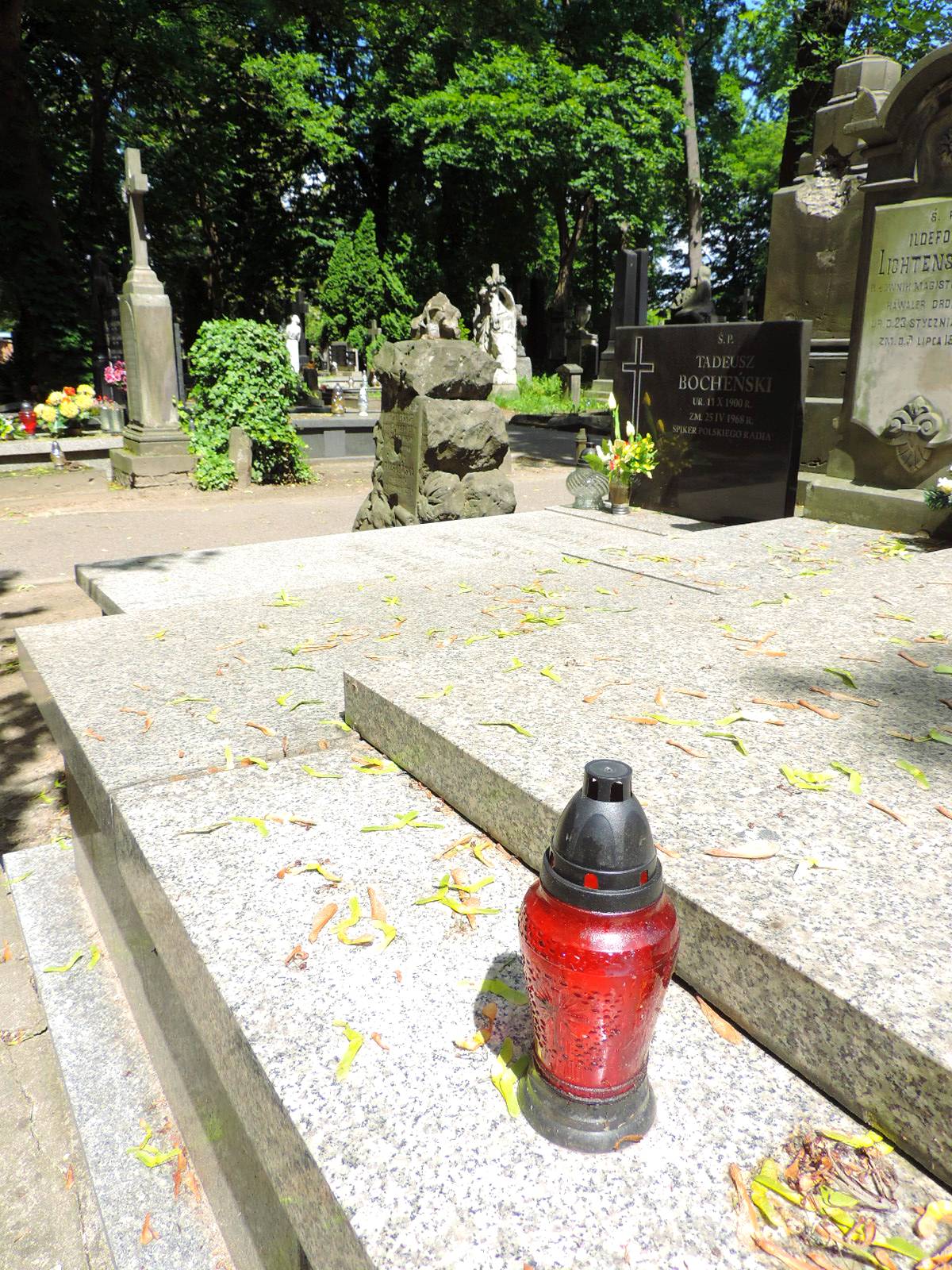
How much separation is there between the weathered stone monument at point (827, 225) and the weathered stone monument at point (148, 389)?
25.1 ft

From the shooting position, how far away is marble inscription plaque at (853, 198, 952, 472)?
5578 millimetres

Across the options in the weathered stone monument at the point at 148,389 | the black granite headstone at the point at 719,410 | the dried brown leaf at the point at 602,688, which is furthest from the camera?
the weathered stone monument at the point at 148,389

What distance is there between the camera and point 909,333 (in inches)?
228

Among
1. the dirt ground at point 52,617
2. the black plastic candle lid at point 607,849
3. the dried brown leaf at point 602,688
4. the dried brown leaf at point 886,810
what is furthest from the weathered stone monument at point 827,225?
the black plastic candle lid at point 607,849

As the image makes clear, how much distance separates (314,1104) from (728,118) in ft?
121

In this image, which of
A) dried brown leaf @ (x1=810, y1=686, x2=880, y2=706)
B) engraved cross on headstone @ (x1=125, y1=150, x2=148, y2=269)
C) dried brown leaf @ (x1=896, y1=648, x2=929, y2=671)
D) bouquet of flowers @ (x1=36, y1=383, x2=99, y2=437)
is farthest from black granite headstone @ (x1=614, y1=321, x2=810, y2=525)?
bouquet of flowers @ (x1=36, y1=383, x2=99, y2=437)

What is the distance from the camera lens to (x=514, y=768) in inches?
85.6

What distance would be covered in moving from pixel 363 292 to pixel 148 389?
17.4m

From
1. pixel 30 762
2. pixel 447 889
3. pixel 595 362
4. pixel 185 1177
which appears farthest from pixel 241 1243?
pixel 595 362

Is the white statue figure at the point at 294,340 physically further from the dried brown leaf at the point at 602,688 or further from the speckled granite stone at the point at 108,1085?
the dried brown leaf at the point at 602,688

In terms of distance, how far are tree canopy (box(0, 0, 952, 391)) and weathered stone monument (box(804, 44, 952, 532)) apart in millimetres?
13112

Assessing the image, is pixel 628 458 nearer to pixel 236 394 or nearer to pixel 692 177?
pixel 236 394

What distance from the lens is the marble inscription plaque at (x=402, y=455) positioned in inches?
301

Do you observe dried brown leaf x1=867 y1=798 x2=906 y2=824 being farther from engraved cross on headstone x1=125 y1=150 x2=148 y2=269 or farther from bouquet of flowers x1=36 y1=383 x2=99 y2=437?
bouquet of flowers x1=36 y1=383 x2=99 y2=437
